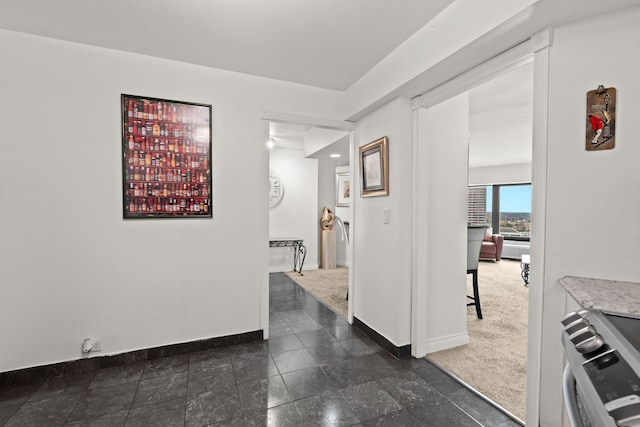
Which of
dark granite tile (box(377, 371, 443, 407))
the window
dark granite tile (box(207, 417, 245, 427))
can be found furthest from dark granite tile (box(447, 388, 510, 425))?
Result: the window

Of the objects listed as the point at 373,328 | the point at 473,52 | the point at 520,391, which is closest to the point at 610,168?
the point at 473,52

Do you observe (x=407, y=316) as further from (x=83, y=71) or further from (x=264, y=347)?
(x=83, y=71)

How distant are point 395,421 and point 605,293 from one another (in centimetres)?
121

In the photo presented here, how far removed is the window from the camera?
24.2ft

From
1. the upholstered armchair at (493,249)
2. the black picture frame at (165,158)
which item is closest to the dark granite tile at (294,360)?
the black picture frame at (165,158)

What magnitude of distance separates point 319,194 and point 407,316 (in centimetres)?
387

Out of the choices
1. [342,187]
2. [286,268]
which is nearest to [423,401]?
[286,268]

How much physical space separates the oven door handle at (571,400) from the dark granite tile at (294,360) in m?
1.77

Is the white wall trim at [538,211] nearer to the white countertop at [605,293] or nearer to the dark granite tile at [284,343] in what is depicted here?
the white countertop at [605,293]

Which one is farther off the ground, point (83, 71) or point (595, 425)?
point (83, 71)

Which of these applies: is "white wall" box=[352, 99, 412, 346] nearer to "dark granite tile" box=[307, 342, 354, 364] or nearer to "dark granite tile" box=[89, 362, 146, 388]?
"dark granite tile" box=[307, 342, 354, 364]

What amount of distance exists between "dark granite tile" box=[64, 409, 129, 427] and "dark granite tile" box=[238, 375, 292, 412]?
2.14ft

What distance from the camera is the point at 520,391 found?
1919 mm

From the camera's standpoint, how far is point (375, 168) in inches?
104
